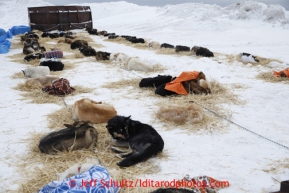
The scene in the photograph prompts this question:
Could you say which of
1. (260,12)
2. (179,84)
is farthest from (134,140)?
(260,12)

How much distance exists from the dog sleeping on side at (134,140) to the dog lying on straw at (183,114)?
0.89m

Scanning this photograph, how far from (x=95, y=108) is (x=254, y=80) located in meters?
4.27

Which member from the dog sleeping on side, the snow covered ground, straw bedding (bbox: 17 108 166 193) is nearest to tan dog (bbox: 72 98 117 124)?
the snow covered ground

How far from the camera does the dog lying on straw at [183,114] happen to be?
4.30 meters

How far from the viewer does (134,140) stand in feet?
11.1

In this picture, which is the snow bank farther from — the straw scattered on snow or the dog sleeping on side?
the dog sleeping on side

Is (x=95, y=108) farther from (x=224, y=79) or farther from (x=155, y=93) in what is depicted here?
(x=224, y=79)

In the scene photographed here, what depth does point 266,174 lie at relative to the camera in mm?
2973

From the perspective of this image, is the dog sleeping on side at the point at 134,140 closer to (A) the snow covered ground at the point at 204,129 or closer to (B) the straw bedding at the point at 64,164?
(B) the straw bedding at the point at 64,164

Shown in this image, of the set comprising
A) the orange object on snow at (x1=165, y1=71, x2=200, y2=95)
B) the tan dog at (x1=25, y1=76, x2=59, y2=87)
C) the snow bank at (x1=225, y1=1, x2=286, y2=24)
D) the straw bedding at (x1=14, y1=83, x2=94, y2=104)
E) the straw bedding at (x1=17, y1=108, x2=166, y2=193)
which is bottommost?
the straw bedding at (x1=17, y1=108, x2=166, y2=193)

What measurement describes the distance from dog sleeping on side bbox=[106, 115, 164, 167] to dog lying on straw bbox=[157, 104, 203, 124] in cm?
89

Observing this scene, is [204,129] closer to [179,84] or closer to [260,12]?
[179,84]

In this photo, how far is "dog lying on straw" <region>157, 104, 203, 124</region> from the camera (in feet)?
14.1

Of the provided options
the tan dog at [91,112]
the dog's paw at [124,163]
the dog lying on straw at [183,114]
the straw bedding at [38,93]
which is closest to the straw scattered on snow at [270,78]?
the dog lying on straw at [183,114]
